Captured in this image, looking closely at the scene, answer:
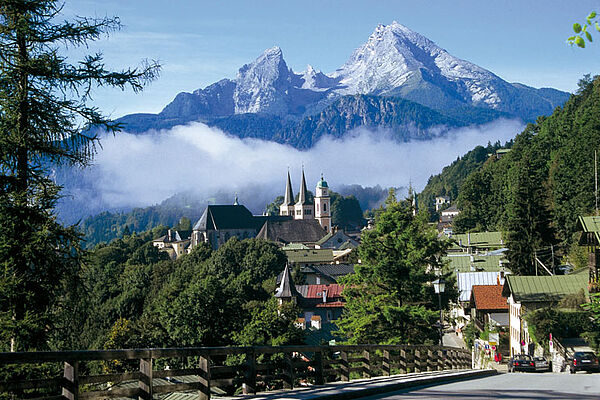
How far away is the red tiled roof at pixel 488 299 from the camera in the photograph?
6719cm

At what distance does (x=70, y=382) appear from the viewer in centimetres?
1005

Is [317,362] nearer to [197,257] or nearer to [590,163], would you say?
[590,163]

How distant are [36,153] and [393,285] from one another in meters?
30.6

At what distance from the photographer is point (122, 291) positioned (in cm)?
12575

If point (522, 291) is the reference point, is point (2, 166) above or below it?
above

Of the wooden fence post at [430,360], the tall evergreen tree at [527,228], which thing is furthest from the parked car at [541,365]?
the tall evergreen tree at [527,228]

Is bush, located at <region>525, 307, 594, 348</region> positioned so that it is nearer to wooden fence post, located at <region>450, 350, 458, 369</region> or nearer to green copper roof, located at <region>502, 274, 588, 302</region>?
green copper roof, located at <region>502, 274, 588, 302</region>

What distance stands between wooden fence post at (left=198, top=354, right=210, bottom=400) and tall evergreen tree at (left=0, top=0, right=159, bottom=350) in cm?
375

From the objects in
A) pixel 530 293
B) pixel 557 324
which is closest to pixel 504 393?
pixel 557 324

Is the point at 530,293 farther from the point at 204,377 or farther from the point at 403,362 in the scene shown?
the point at 204,377

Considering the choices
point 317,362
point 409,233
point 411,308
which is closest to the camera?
point 317,362

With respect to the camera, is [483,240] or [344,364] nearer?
[344,364]

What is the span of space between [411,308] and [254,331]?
19.5 meters

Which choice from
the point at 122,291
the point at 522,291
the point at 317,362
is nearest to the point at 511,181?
the point at 122,291
